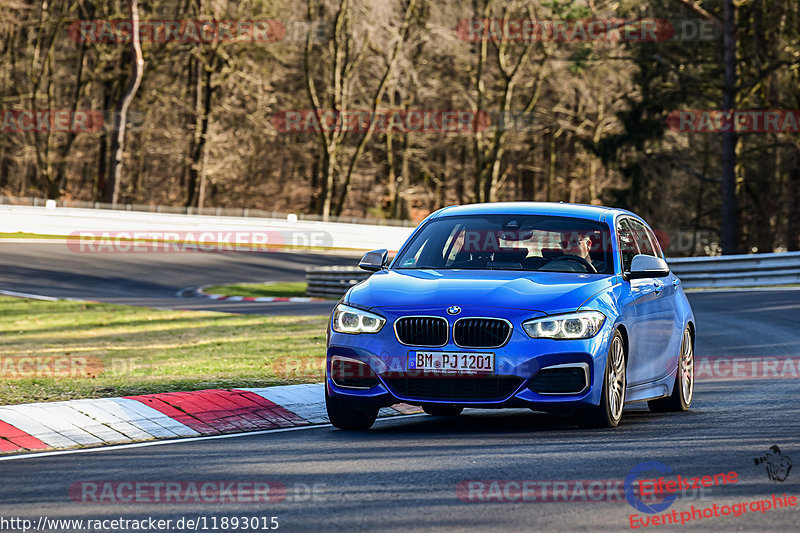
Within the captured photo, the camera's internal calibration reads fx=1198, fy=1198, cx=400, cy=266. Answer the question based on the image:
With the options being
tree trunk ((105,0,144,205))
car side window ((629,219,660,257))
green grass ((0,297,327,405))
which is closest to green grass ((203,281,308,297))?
green grass ((0,297,327,405))

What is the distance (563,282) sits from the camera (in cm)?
848

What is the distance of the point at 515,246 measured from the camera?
920 cm

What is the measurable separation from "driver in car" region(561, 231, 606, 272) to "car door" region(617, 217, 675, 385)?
0.90ft

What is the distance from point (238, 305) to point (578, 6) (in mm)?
18938

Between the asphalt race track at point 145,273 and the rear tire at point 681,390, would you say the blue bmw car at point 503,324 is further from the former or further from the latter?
the asphalt race track at point 145,273

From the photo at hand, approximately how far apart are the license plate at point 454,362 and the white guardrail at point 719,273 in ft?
64.9

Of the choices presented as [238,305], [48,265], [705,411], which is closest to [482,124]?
[48,265]

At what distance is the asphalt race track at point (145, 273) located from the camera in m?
26.6

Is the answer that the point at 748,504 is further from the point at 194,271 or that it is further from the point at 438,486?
the point at 194,271

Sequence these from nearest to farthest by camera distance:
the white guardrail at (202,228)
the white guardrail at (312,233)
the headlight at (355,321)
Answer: the headlight at (355,321) < the white guardrail at (312,233) < the white guardrail at (202,228)

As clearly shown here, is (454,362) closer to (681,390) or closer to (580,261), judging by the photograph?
(580,261)

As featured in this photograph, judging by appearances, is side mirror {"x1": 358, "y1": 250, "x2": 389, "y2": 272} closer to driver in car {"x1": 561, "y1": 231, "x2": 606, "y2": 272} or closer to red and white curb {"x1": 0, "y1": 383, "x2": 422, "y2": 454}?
red and white curb {"x1": 0, "y1": 383, "x2": 422, "y2": 454}

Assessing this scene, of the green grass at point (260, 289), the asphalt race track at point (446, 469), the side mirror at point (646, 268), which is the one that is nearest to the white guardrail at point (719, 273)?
the green grass at point (260, 289)

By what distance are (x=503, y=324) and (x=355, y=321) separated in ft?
3.45
